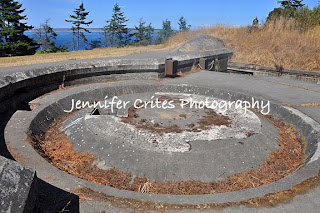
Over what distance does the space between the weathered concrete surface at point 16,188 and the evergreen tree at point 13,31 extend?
29007 mm

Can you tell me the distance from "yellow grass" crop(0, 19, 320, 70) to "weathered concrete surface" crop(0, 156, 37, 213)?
10.8 m

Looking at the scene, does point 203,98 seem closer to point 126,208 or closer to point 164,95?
point 164,95

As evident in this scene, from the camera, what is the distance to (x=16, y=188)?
182cm

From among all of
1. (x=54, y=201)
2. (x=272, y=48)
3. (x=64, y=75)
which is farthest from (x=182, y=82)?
(x=272, y=48)

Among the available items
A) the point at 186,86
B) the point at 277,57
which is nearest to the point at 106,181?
the point at 186,86

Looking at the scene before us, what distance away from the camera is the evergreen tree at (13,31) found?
87.8 feet

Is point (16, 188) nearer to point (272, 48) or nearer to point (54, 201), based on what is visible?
point (54, 201)

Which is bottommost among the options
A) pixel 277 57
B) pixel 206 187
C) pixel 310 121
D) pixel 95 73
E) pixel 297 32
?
pixel 206 187

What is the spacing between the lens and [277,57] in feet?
43.5

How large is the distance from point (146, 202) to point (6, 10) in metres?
34.2

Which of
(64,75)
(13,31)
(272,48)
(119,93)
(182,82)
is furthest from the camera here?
(13,31)

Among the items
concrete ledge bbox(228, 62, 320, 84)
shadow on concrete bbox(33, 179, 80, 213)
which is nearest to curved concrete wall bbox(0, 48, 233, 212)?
shadow on concrete bbox(33, 179, 80, 213)

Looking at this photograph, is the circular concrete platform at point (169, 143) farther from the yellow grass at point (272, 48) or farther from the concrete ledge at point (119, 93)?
the yellow grass at point (272, 48)

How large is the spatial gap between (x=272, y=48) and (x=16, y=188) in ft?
48.7
